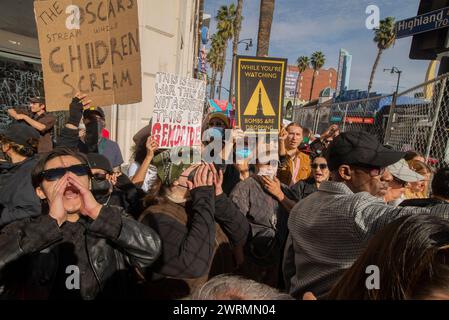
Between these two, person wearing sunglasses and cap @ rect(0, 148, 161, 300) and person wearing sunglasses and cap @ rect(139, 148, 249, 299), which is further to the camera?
person wearing sunglasses and cap @ rect(139, 148, 249, 299)

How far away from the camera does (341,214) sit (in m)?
1.42

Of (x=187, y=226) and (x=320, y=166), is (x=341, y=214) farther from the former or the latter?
(x=320, y=166)

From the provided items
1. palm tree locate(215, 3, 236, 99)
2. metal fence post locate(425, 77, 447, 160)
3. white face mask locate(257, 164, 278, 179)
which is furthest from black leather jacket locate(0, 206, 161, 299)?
palm tree locate(215, 3, 236, 99)

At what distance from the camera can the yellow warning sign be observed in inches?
132

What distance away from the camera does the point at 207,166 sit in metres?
1.99

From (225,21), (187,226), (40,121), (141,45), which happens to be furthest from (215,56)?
(187,226)

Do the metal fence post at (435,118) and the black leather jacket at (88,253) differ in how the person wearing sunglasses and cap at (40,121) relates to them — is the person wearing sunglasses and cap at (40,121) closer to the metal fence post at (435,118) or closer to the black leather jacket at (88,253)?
the black leather jacket at (88,253)

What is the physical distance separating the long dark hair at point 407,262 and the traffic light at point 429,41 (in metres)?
3.40

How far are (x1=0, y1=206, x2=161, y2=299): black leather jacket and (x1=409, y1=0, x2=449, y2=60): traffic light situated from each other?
373 cm

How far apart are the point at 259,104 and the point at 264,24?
5164 mm

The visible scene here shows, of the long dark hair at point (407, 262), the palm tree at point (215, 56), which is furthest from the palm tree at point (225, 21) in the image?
the long dark hair at point (407, 262)

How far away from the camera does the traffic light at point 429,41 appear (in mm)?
3492

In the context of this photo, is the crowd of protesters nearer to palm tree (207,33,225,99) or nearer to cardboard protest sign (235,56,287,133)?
cardboard protest sign (235,56,287,133)
